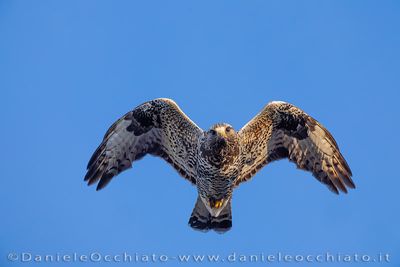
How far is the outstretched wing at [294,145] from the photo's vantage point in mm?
9508

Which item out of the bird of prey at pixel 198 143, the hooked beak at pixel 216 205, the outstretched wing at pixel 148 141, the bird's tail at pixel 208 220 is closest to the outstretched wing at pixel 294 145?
the bird of prey at pixel 198 143

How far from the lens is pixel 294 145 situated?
984 centimetres

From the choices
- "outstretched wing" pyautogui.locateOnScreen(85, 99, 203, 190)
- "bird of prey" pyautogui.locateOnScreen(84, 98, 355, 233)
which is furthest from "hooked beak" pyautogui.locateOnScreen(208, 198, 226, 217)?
"outstretched wing" pyautogui.locateOnScreen(85, 99, 203, 190)

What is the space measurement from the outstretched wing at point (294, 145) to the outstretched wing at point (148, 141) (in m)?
1.09

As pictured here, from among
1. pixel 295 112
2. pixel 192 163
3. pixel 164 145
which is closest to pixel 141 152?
pixel 164 145

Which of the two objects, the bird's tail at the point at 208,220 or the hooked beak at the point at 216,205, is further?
the bird's tail at the point at 208,220

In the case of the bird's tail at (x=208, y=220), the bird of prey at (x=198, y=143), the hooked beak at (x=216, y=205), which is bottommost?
the bird's tail at (x=208, y=220)

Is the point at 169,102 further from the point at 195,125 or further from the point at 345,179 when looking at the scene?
the point at 345,179

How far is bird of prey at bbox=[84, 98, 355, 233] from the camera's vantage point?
9.46 m

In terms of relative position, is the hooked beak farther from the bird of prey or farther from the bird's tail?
the bird's tail

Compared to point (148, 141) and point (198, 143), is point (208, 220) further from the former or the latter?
point (148, 141)

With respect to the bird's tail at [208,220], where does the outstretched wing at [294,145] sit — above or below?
above

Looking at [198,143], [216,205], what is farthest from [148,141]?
[216,205]

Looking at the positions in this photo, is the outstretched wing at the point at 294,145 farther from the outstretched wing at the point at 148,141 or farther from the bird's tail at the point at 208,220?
the outstretched wing at the point at 148,141
